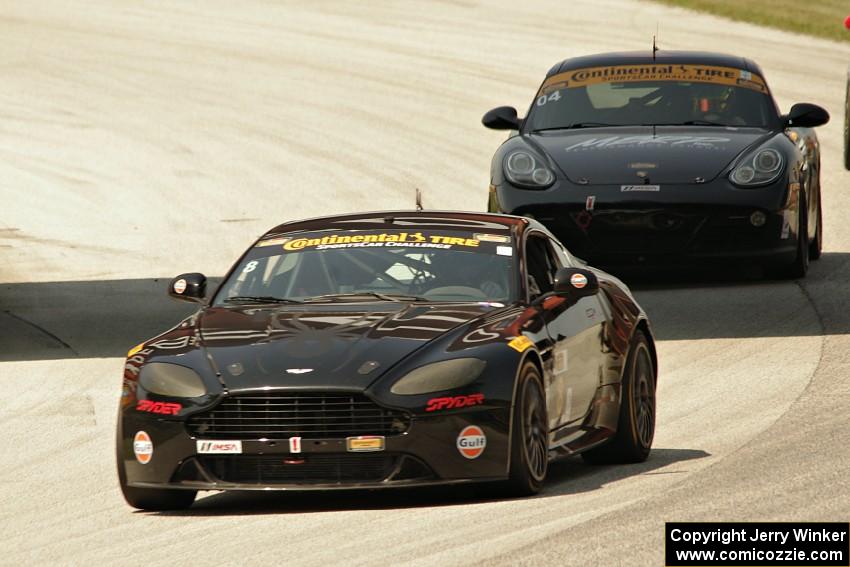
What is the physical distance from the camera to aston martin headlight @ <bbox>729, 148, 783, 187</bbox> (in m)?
14.9

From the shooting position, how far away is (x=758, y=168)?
1500 cm

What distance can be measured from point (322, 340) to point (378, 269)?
3.49 ft

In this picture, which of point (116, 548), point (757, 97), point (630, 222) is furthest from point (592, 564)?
point (757, 97)

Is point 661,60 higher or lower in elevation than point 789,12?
higher

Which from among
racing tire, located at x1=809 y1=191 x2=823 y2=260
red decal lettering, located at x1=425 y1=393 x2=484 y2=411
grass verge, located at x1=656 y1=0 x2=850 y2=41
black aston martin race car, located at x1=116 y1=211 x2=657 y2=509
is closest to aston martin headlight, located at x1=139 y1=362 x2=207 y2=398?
black aston martin race car, located at x1=116 y1=211 x2=657 y2=509

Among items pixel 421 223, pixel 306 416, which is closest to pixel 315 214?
pixel 421 223

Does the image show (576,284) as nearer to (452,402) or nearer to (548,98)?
(452,402)

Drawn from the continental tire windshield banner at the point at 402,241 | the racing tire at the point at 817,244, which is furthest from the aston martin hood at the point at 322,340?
the racing tire at the point at 817,244

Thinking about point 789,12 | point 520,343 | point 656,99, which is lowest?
point 789,12

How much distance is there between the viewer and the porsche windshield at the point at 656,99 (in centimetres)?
1608

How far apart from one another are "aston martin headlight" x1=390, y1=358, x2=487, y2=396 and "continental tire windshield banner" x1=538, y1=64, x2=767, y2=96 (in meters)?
8.61

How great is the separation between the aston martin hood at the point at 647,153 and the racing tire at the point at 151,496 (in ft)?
22.5

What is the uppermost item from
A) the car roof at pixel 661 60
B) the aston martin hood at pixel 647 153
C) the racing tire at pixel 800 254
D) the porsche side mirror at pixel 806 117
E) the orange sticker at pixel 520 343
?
the orange sticker at pixel 520 343

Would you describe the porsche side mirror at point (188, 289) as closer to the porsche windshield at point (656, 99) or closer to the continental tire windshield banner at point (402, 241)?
the continental tire windshield banner at point (402, 241)
